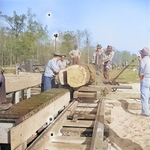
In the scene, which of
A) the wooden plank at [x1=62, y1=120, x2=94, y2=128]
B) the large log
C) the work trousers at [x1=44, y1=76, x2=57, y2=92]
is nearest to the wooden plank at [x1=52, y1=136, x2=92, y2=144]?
the wooden plank at [x1=62, y1=120, x2=94, y2=128]

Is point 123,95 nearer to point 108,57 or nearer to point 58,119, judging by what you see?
point 108,57

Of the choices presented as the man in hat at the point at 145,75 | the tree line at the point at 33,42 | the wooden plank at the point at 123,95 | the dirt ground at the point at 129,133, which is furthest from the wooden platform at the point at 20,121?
the wooden plank at the point at 123,95

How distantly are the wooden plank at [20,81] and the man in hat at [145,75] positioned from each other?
4.64 feet

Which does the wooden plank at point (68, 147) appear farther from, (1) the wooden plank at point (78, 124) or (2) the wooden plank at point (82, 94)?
(2) the wooden plank at point (82, 94)

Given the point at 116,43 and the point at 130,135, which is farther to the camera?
the point at 116,43

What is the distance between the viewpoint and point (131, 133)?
5.54ft

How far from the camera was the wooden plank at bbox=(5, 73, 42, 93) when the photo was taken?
6.38ft

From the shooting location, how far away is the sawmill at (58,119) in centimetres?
95

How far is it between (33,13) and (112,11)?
88cm

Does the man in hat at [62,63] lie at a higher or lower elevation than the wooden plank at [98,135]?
higher

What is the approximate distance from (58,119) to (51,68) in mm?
850

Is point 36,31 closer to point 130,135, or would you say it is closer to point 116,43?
point 116,43

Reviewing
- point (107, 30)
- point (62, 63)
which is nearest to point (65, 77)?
point (62, 63)

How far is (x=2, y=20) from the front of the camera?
1.91m
